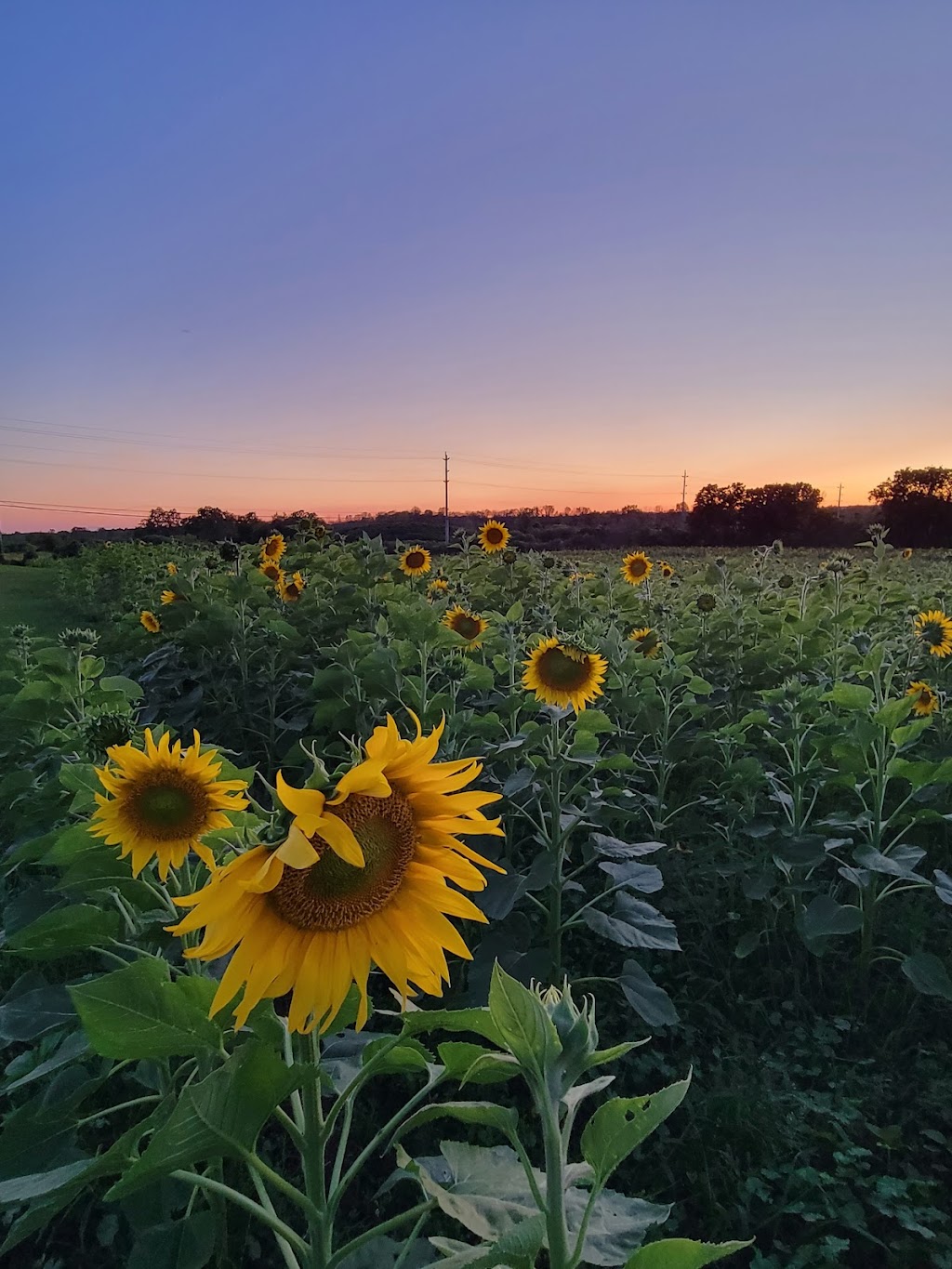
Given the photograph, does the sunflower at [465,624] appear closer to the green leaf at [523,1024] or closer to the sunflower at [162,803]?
the sunflower at [162,803]

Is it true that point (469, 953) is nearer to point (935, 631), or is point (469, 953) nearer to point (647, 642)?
point (647, 642)

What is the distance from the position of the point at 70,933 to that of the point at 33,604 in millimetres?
19089

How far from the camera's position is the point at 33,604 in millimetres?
18328

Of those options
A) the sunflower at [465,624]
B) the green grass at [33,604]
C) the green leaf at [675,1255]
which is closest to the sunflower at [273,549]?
the sunflower at [465,624]

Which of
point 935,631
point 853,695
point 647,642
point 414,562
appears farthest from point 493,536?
point 853,695

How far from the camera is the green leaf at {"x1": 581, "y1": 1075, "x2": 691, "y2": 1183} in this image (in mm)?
783

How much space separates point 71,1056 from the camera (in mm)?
1364

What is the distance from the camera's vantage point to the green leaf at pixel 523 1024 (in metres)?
0.78

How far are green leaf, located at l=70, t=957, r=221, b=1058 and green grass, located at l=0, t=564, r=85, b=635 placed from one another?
11190 mm

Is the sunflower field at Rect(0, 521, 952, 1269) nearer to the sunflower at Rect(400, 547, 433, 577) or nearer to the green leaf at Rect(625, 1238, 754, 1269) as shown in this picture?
the green leaf at Rect(625, 1238, 754, 1269)

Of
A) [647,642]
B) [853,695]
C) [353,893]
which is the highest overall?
[353,893]

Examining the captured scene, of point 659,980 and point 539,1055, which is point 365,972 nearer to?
point 539,1055

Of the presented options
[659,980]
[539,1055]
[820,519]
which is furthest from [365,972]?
[820,519]

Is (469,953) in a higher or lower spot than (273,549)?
lower
